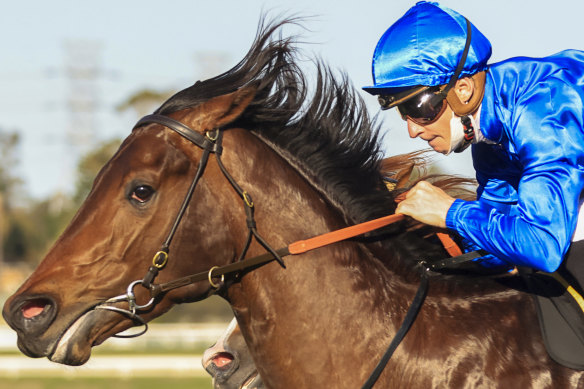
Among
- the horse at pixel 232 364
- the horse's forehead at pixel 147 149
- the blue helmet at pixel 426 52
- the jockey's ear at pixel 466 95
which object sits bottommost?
the horse at pixel 232 364

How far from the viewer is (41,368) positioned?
54.6ft

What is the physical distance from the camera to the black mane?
355 centimetres

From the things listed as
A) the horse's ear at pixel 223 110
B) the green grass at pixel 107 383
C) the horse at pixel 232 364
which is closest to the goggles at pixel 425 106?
the horse's ear at pixel 223 110

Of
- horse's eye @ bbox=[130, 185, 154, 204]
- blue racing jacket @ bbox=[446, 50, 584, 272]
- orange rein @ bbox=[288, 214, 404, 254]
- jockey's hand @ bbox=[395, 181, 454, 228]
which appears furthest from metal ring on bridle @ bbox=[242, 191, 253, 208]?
blue racing jacket @ bbox=[446, 50, 584, 272]

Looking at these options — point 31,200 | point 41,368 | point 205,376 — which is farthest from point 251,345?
point 31,200

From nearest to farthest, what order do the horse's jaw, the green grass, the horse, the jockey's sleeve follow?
1. the jockey's sleeve
2. the horse's jaw
3. the horse
4. the green grass

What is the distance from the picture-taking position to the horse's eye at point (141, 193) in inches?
125

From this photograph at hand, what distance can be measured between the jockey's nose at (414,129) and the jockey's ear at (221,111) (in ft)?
2.10

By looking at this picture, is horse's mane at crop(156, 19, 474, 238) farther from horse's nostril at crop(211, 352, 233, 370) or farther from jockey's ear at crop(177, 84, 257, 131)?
horse's nostril at crop(211, 352, 233, 370)

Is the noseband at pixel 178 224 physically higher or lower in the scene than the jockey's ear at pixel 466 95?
lower

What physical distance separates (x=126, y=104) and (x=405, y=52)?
4053cm

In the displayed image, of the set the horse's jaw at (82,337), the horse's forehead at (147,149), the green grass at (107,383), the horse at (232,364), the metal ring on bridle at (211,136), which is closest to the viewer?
the horse's jaw at (82,337)

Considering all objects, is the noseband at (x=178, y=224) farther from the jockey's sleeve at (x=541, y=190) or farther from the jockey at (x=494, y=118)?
the jockey's sleeve at (x=541, y=190)

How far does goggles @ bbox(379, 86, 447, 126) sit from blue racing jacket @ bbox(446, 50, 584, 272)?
17 centimetres
